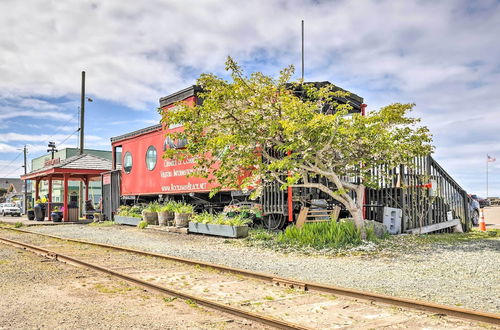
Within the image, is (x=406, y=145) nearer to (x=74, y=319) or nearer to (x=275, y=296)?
(x=275, y=296)

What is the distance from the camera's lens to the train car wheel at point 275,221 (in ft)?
41.9

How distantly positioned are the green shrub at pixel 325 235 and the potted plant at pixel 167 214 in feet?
19.8

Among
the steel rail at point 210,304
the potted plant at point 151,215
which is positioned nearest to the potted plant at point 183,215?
the potted plant at point 151,215

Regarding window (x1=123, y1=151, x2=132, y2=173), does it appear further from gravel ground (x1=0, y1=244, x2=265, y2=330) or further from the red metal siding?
gravel ground (x1=0, y1=244, x2=265, y2=330)

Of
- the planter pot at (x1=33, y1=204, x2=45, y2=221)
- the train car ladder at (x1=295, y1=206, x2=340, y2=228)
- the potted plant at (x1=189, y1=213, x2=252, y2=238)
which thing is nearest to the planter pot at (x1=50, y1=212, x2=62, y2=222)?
the planter pot at (x1=33, y1=204, x2=45, y2=221)

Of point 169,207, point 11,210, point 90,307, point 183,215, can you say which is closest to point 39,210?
point 169,207

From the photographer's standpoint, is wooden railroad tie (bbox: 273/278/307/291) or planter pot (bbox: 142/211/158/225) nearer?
wooden railroad tie (bbox: 273/278/307/291)

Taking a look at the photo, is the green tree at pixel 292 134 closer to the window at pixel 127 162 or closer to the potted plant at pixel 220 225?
the potted plant at pixel 220 225

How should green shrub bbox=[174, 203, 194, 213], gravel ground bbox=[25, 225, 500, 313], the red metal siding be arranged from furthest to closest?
the red metal siding → green shrub bbox=[174, 203, 194, 213] → gravel ground bbox=[25, 225, 500, 313]

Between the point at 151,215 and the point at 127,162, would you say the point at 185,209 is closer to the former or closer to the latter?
the point at 151,215

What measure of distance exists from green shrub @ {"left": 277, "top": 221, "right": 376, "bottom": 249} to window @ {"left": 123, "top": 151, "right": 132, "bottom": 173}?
1043 centimetres

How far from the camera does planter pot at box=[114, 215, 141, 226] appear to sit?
718 inches

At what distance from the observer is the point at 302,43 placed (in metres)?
13.9

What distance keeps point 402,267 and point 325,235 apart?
9.73ft
